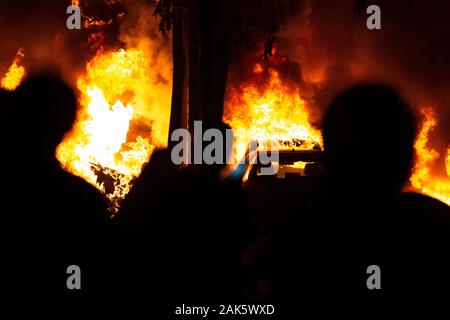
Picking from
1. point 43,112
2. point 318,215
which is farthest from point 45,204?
point 318,215

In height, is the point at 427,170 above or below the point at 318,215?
above

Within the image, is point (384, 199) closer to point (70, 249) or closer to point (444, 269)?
point (444, 269)

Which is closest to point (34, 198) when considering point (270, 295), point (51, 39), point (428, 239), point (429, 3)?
point (428, 239)

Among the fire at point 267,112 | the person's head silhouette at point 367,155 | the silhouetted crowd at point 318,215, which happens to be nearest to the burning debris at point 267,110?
the fire at point 267,112

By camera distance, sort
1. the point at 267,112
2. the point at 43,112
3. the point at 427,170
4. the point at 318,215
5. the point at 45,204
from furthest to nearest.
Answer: the point at 267,112 < the point at 427,170 < the point at 318,215 < the point at 45,204 < the point at 43,112

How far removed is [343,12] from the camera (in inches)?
424

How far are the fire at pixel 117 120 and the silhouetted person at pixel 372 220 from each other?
6.57m

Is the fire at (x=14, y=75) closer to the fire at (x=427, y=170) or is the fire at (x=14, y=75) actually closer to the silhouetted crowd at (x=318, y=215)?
the silhouetted crowd at (x=318, y=215)

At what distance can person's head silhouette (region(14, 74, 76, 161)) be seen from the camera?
2719 millimetres

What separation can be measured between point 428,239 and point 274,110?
24.2ft

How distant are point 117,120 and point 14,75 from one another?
2.46 m

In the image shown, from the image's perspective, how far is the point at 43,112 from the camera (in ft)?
8.91

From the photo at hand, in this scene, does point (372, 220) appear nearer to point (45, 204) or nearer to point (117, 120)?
point (45, 204)

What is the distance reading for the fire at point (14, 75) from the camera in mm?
10438
